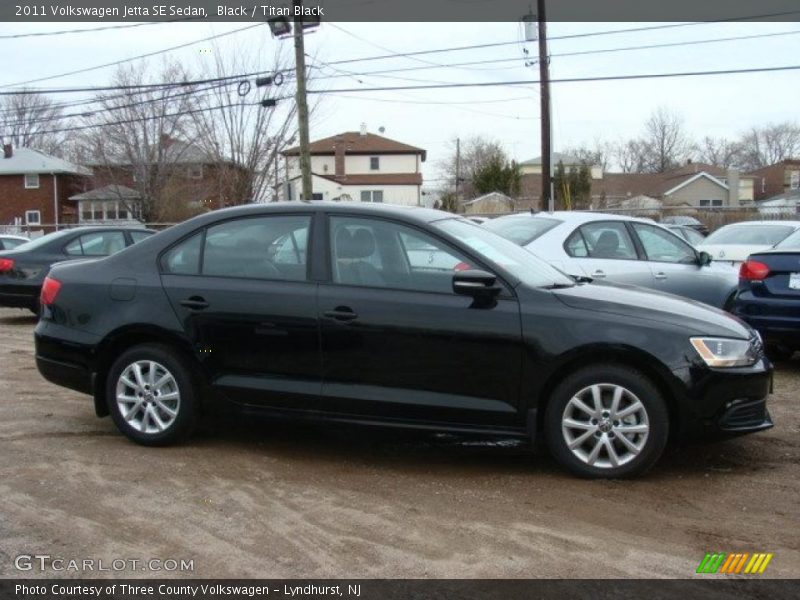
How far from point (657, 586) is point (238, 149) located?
32.4 metres

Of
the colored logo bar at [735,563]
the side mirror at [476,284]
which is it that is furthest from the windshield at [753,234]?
the colored logo bar at [735,563]

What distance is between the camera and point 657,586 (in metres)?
3.56

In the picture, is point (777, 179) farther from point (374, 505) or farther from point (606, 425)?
point (374, 505)

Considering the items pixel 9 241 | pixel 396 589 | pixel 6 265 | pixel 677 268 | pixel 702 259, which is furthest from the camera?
pixel 9 241

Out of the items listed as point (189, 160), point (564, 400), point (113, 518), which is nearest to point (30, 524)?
point (113, 518)

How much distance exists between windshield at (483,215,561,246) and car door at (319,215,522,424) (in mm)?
3596

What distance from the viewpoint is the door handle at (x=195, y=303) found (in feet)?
18.0

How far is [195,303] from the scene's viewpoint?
18.1 feet

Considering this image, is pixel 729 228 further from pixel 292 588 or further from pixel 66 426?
pixel 292 588

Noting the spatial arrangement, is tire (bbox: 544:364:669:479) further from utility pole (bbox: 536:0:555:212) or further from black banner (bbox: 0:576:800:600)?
utility pole (bbox: 536:0:555:212)

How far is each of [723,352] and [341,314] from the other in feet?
7.52

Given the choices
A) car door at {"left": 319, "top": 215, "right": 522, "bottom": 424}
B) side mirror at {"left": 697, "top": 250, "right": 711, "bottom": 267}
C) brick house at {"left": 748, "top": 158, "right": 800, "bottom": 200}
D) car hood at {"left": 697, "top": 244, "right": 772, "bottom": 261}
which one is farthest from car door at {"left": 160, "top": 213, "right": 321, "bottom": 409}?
brick house at {"left": 748, "top": 158, "right": 800, "bottom": 200}

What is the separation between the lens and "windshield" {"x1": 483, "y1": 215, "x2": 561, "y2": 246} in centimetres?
900

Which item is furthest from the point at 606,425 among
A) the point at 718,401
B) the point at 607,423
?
the point at 718,401
